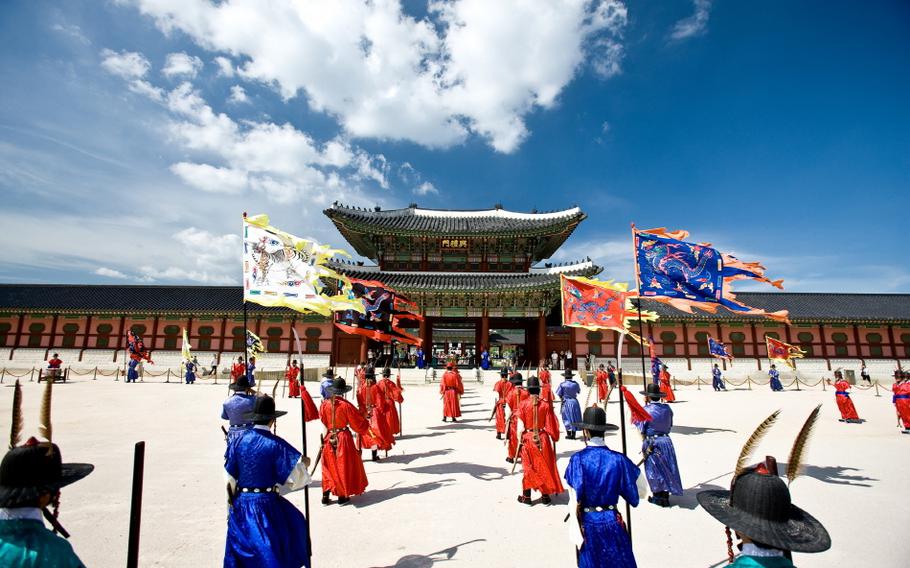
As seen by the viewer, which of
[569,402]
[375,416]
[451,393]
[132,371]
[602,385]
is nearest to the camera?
[375,416]

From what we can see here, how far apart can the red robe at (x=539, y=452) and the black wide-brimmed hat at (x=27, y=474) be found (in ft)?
16.4

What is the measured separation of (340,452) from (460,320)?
799 inches

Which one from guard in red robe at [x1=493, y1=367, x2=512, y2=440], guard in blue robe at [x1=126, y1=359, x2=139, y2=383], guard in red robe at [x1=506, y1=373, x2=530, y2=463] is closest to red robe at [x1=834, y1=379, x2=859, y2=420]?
guard in red robe at [x1=493, y1=367, x2=512, y2=440]

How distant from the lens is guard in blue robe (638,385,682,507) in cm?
588

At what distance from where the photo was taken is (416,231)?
86.0 feet

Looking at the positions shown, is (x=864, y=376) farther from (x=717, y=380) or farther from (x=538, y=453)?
(x=538, y=453)

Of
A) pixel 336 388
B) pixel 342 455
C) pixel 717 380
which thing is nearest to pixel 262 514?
pixel 342 455

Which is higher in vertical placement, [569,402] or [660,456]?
[569,402]

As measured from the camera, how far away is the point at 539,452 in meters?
5.96

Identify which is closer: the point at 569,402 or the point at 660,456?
the point at 660,456

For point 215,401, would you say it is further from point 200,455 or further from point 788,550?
point 788,550

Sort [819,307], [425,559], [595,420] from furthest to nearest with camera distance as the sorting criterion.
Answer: [819,307]
[425,559]
[595,420]

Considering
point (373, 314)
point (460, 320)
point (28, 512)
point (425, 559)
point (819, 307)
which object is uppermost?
point (819, 307)

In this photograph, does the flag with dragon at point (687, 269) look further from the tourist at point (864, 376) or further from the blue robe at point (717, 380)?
the tourist at point (864, 376)
